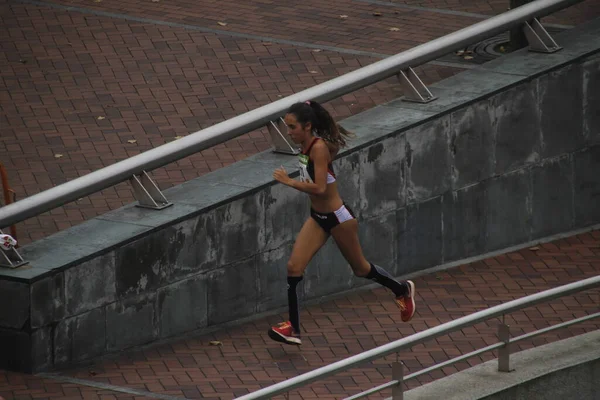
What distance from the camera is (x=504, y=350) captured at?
1123cm

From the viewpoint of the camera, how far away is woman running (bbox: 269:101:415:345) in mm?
11344

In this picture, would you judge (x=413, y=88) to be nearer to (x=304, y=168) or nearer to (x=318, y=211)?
(x=318, y=211)

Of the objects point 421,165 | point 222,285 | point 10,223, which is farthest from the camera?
point 421,165

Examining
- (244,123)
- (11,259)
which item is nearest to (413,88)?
(244,123)

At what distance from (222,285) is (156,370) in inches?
45.5

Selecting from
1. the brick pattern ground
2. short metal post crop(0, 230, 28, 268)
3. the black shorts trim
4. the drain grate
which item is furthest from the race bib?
the drain grate

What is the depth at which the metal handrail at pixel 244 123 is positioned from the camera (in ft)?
38.4

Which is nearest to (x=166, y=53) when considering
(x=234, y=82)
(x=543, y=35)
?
(x=234, y=82)

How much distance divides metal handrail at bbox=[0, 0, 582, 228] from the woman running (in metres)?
1.34

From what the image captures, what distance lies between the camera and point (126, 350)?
12039 millimetres

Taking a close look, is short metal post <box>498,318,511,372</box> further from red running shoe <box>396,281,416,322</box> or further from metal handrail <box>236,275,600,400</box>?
red running shoe <box>396,281,416,322</box>

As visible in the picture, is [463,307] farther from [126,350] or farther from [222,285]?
[126,350]

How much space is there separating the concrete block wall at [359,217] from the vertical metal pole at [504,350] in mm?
2421

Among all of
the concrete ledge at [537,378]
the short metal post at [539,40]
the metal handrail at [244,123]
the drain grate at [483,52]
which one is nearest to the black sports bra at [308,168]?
the metal handrail at [244,123]
